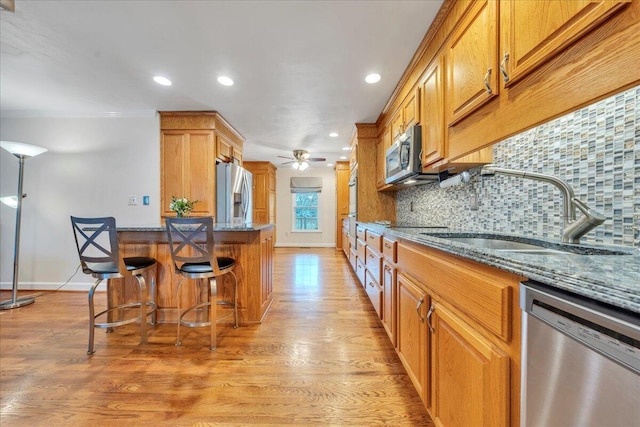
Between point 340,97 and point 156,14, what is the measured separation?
69.6 inches

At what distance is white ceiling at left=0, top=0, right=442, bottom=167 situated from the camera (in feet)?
5.34

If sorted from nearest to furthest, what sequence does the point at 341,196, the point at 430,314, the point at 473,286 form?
the point at 473,286 → the point at 430,314 → the point at 341,196

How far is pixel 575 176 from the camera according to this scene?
111 centimetres

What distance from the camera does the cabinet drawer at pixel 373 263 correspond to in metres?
2.19

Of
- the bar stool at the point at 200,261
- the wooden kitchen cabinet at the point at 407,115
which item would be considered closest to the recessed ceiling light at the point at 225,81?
the bar stool at the point at 200,261

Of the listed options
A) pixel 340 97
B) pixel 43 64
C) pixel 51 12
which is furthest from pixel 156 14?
pixel 340 97

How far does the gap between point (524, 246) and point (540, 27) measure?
37.7 inches

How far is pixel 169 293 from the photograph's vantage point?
2365mm

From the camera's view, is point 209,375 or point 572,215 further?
point 209,375

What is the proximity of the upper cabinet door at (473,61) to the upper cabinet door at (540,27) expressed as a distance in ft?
0.20

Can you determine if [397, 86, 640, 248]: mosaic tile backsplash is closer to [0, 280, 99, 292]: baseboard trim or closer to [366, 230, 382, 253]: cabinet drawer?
[366, 230, 382, 253]: cabinet drawer

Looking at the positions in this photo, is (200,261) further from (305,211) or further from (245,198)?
(305,211)

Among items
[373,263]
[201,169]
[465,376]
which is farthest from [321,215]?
[465,376]

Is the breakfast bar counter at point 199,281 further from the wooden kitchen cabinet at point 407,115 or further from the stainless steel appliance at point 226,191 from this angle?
the wooden kitchen cabinet at point 407,115
